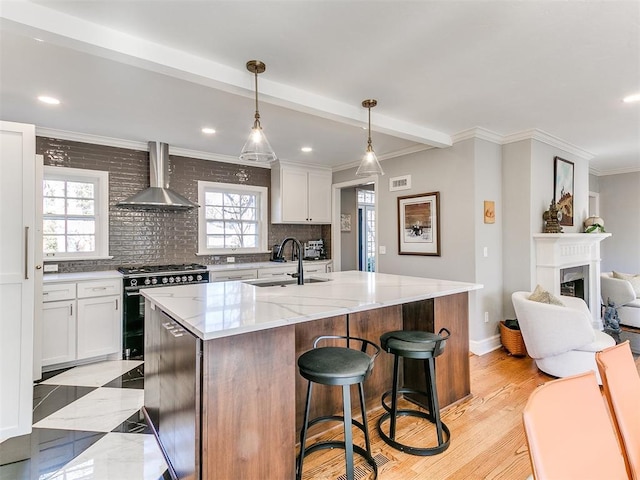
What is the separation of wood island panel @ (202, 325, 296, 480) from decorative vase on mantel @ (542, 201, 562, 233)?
3.52 metres

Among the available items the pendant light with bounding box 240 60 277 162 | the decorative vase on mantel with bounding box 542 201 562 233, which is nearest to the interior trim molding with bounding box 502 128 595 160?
the decorative vase on mantel with bounding box 542 201 562 233

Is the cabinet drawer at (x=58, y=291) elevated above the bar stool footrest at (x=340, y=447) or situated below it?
above

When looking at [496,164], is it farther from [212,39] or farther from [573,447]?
[573,447]

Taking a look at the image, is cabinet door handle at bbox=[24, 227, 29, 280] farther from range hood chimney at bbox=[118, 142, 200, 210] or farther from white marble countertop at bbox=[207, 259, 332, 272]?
white marble countertop at bbox=[207, 259, 332, 272]

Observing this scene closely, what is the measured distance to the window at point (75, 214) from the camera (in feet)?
11.9

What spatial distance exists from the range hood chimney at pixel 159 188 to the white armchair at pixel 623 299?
5.78 m

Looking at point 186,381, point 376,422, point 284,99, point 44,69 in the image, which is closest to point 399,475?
point 376,422

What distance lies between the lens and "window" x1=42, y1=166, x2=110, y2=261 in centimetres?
363

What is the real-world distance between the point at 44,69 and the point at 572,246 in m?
5.41

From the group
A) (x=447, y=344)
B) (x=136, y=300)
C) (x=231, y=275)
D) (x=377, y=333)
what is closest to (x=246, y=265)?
(x=231, y=275)

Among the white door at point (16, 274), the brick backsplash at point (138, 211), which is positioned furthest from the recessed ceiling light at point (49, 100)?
the brick backsplash at point (138, 211)

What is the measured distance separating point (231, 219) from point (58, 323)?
2.36 metres

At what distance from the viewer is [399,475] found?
1.80 metres

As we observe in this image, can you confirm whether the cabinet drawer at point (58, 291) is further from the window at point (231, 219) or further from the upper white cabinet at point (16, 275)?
the window at point (231, 219)
